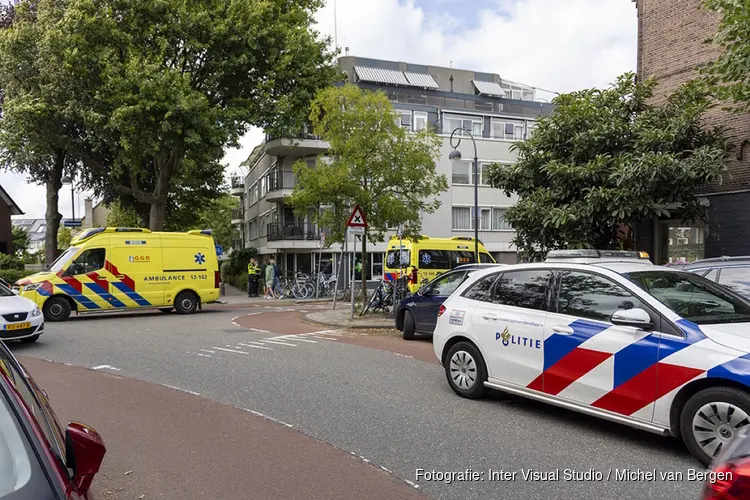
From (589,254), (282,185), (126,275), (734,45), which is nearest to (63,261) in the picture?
(126,275)

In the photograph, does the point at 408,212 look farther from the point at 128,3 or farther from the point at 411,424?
the point at 128,3

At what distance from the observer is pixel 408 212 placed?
16438 mm

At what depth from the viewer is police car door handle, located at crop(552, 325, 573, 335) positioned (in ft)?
18.4

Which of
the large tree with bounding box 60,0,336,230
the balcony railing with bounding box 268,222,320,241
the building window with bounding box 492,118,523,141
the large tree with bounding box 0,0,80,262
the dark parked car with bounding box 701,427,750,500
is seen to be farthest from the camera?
the building window with bounding box 492,118,523,141

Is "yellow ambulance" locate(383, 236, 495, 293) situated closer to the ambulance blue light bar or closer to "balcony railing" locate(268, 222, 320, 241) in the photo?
the ambulance blue light bar

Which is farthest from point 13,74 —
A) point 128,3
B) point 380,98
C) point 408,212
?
point 408,212

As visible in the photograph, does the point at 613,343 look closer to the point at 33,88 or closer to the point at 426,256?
the point at 426,256

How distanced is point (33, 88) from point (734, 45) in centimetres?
2333

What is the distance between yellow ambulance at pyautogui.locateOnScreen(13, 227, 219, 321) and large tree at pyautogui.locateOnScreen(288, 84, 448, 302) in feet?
13.4

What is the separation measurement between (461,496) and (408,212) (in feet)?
41.4

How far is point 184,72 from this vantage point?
2255 centimetres

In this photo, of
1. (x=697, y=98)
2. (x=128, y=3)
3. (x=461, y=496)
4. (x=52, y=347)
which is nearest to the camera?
(x=461, y=496)

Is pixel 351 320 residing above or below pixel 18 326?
below

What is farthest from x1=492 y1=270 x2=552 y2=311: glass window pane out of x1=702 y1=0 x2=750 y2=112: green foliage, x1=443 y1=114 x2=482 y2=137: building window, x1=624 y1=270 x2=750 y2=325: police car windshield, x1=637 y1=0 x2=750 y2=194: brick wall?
x1=443 y1=114 x2=482 y2=137: building window
